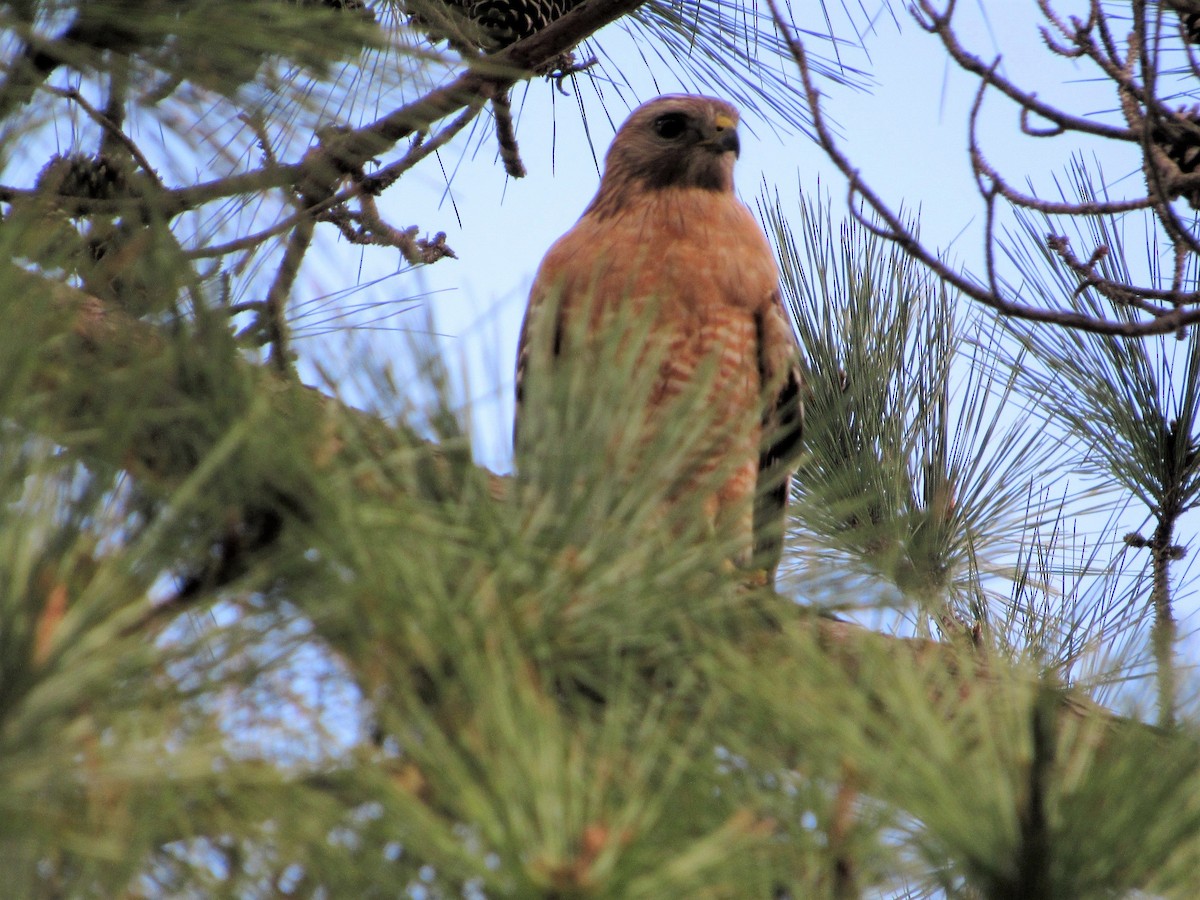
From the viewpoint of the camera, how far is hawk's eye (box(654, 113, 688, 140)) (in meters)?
4.04

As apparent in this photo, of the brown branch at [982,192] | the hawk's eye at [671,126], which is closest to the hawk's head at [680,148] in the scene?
the hawk's eye at [671,126]

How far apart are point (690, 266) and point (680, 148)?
65 centimetres

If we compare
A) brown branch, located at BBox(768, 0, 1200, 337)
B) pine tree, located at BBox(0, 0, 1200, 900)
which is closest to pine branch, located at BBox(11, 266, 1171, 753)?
pine tree, located at BBox(0, 0, 1200, 900)

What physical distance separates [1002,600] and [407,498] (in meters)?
2.46

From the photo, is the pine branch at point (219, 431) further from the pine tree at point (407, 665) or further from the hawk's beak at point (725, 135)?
the hawk's beak at point (725, 135)

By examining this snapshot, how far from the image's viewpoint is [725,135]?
394cm

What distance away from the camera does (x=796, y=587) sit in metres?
1.41

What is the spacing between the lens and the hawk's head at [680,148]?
3945mm

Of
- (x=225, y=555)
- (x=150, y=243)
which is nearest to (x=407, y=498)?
(x=225, y=555)

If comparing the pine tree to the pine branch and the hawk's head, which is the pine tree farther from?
the hawk's head

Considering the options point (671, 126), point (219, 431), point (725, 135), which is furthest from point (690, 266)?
point (219, 431)

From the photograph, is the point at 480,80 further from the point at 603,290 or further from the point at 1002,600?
the point at 1002,600

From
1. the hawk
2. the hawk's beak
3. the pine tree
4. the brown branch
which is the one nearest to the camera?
the pine tree

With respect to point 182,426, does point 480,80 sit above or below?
above
